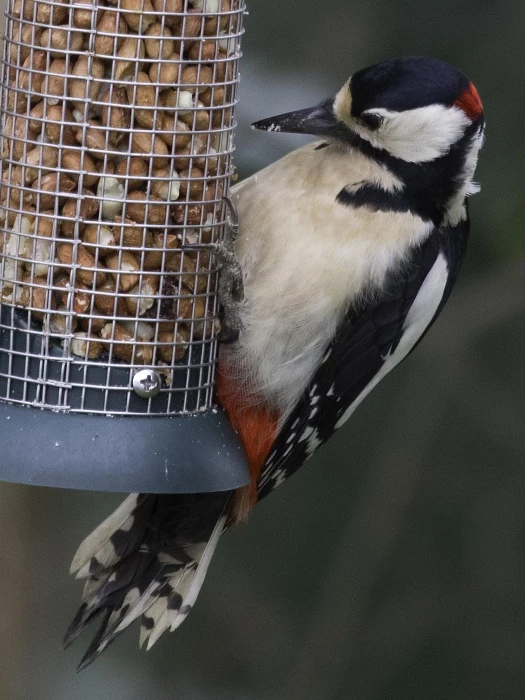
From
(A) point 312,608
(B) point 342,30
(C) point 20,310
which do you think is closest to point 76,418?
(C) point 20,310

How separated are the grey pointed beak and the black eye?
Answer: 8 cm

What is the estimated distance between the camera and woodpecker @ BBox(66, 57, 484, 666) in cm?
267

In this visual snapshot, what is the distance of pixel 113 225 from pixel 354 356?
74 cm

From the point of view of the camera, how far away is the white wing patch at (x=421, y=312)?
113 inches

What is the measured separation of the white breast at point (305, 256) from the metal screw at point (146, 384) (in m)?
0.32

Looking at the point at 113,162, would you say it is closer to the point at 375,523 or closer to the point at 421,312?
the point at 421,312

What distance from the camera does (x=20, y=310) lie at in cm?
244

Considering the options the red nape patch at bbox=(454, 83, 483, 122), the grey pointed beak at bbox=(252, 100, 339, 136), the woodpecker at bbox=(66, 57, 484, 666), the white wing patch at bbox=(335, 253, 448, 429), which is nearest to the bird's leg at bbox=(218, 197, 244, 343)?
the woodpecker at bbox=(66, 57, 484, 666)

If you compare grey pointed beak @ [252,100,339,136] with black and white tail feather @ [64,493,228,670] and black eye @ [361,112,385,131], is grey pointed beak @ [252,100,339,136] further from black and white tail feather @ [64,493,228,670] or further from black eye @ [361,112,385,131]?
black and white tail feather @ [64,493,228,670]

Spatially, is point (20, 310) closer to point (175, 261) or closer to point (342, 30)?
point (175, 261)

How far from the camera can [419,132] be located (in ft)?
8.77

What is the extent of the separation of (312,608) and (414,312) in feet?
6.12

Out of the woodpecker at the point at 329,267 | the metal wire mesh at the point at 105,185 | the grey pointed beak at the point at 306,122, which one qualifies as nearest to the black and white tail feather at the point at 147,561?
the woodpecker at the point at 329,267

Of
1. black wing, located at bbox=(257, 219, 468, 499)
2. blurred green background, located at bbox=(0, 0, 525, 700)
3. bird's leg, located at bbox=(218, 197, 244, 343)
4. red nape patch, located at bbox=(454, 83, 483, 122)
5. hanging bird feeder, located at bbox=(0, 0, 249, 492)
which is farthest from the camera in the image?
blurred green background, located at bbox=(0, 0, 525, 700)
